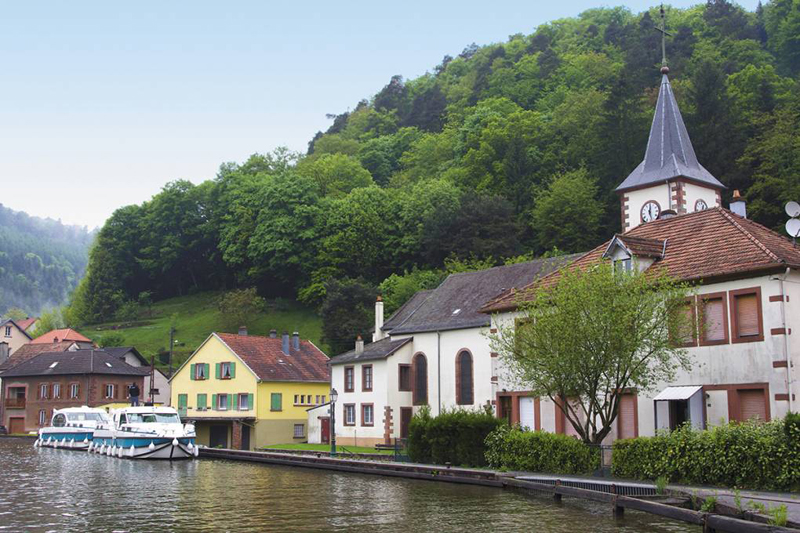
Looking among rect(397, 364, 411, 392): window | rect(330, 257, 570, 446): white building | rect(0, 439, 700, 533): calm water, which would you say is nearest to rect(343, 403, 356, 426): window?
rect(330, 257, 570, 446): white building

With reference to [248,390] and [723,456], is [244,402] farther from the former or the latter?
[723,456]

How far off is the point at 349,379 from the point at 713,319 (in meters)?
28.8

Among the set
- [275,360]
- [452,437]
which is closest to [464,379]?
[452,437]

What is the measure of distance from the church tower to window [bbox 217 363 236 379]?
1220 inches

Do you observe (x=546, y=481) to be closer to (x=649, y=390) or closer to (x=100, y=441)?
(x=649, y=390)

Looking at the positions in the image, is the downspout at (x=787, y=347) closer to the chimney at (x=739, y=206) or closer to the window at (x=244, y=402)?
the chimney at (x=739, y=206)

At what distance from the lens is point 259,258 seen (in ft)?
338

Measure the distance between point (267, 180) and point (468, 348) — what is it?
66.3m

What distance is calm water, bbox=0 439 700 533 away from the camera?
A: 831 inches

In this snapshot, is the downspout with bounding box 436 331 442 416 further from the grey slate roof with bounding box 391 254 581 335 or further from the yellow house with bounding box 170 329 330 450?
the yellow house with bounding box 170 329 330 450

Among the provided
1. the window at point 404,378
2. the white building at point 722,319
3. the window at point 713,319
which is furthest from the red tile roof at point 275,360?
the window at point 713,319

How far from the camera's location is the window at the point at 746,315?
29281 millimetres

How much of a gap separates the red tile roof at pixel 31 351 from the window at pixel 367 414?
51.7m

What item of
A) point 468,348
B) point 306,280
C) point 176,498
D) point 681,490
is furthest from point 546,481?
point 306,280
